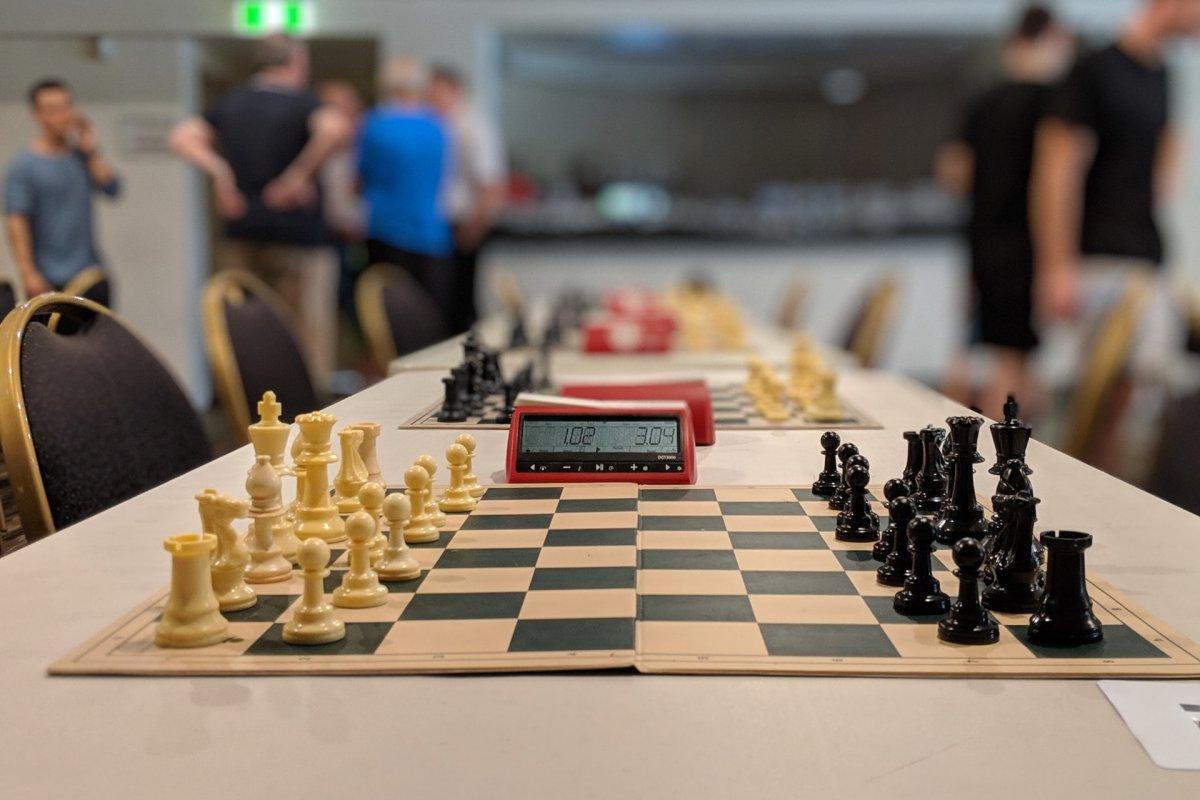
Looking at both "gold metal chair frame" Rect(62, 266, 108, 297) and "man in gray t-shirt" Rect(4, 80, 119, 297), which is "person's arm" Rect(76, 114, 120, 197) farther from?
"gold metal chair frame" Rect(62, 266, 108, 297)

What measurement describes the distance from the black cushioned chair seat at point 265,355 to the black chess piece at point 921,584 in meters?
1.44

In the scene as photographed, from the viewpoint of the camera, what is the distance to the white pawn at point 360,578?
2.97ft

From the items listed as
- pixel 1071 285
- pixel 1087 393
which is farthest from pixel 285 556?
pixel 1071 285

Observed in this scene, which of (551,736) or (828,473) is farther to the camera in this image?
(828,473)

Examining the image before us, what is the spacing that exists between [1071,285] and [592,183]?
4337 millimetres

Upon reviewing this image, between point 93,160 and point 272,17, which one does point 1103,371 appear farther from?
point 272,17

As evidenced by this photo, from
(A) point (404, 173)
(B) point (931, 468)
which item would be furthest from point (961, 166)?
(B) point (931, 468)

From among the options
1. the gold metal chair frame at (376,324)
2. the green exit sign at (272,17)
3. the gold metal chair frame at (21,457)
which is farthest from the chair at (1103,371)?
the green exit sign at (272,17)

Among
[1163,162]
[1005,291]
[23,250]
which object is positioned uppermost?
[1163,162]

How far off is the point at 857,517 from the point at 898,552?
129 millimetres

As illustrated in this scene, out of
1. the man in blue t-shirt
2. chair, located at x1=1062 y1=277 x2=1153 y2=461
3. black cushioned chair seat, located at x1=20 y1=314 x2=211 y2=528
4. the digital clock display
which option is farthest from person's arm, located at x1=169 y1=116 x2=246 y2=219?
chair, located at x1=1062 y1=277 x2=1153 y2=461

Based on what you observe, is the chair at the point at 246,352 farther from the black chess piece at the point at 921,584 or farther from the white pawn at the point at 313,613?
the black chess piece at the point at 921,584

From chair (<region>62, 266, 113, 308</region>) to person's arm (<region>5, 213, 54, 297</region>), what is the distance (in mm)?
46

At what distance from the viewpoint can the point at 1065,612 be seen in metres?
0.84
